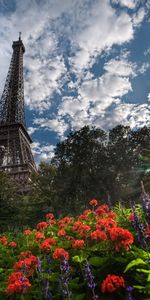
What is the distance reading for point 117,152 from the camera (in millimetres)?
37344

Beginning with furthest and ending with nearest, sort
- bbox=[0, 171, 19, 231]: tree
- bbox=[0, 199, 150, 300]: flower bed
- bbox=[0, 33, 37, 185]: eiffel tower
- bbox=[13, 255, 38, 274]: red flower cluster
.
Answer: bbox=[0, 33, 37, 185]: eiffel tower
bbox=[0, 171, 19, 231]: tree
bbox=[13, 255, 38, 274]: red flower cluster
bbox=[0, 199, 150, 300]: flower bed

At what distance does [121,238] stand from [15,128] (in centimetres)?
7202

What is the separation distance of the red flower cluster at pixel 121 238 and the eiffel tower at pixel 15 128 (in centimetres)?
5479

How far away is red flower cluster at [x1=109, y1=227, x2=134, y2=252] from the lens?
5.96 meters

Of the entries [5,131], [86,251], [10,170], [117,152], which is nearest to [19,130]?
[5,131]

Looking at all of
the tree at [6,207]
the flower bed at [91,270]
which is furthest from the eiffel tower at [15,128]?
the flower bed at [91,270]

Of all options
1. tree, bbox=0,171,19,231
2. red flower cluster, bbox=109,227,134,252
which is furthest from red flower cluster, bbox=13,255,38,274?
tree, bbox=0,171,19,231

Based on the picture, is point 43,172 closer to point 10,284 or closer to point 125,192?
point 125,192

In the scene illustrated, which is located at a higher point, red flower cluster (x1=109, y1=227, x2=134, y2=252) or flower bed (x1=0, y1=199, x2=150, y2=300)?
red flower cluster (x1=109, y1=227, x2=134, y2=252)

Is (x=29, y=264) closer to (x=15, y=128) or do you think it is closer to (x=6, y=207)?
(x=6, y=207)

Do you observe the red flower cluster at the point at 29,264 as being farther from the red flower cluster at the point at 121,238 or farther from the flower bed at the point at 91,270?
the red flower cluster at the point at 121,238

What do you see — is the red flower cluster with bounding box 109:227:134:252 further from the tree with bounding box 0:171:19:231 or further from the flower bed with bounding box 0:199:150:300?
the tree with bounding box 0:171:19:231

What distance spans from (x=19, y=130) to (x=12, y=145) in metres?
4.97

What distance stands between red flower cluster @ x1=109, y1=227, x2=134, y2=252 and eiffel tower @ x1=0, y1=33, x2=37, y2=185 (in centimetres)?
5479
